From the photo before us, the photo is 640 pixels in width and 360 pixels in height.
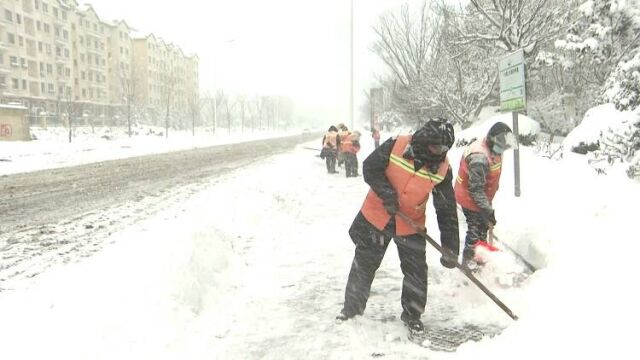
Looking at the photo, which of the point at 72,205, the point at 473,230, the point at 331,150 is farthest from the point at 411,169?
the point at 331,150

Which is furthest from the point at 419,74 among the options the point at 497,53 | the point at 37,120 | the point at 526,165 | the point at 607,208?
the point at 37,120

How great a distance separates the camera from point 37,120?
150ft

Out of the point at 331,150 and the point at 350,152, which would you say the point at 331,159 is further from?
the point at 350,152

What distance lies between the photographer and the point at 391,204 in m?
3.64

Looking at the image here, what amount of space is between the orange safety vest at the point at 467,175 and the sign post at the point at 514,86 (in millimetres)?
2374

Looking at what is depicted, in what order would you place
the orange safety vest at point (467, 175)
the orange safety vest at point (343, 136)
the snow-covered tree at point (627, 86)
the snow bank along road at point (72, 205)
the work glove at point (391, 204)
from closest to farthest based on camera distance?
the work glove at point (391, 204)
the orange safety vest at point (467, 175)
the snow bank along road at point (72, 205)
the snow-covered tree at point (627, 86)
the orange safety vest at point (343, 136)

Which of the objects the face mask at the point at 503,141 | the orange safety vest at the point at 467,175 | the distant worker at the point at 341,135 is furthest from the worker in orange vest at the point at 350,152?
the face mask at the point at 503,141

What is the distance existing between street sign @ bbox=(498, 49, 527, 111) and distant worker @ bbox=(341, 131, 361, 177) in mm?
6770

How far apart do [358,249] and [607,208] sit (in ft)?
11.3

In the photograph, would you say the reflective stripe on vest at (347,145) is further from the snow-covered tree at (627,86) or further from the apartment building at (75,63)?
the apartment building at (75,63)

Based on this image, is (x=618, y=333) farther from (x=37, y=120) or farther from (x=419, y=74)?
(x=37, y=120)

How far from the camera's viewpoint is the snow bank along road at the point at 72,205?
19.4ft

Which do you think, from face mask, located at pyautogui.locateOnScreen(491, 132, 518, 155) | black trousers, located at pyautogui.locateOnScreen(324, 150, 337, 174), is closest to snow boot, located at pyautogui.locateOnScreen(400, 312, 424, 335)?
face mask, located at pyautogui.locateOnScreen(491, 132, 518, 155)

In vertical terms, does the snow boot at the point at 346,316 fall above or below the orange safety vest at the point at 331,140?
below
